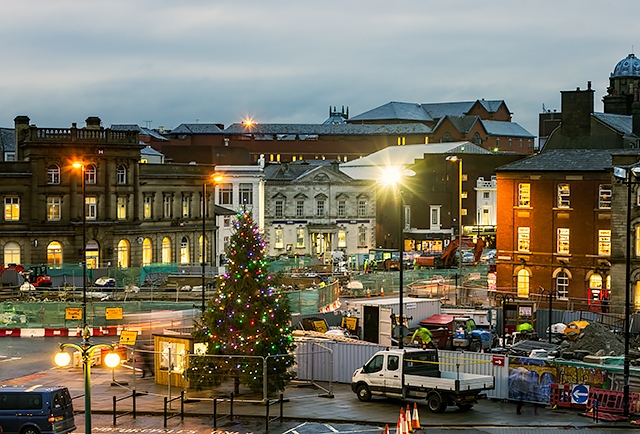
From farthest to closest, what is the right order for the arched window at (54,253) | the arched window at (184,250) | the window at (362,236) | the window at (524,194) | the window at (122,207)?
the window at (362,236), the arched window at (184,250), the window at (122,207), the arched window at (54,253), the window at (524,194)

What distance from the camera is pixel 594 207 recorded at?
64625mm

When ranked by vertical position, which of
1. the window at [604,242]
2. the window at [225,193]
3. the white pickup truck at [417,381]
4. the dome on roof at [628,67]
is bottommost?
the white pickup truck at [417,381]

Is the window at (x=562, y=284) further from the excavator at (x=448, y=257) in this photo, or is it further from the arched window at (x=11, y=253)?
the arched window at (x=11, y=253)

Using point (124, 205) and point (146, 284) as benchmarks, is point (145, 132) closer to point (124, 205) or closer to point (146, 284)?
point (124, 205)

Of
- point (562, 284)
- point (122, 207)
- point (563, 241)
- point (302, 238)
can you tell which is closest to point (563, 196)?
point (563, 241)

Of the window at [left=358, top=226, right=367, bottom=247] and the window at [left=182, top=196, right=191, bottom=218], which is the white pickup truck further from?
the window at [left=358, top=226, right=367, bottom=247]

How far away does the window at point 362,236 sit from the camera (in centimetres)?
12125

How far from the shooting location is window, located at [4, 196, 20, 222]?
83.9 metres

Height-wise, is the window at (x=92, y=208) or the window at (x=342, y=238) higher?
the window at (x=92, y=208)

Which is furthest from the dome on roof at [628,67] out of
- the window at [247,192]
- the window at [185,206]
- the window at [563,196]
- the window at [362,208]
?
the window at [563,196]

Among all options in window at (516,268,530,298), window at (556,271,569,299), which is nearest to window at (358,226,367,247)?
window at (516,268,530,298)

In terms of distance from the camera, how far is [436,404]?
104 feet

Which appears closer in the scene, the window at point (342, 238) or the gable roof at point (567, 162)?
the gable roof at point (567, 162)

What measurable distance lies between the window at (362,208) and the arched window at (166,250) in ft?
109
